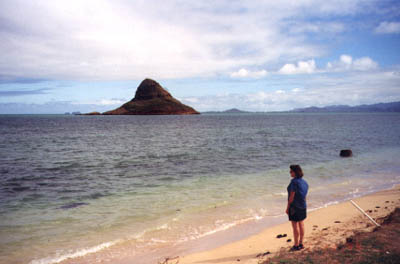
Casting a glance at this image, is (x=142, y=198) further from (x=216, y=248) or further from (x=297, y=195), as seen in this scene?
(x=297, y=195)

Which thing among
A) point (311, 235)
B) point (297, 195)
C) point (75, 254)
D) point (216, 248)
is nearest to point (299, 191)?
point (297, 195)

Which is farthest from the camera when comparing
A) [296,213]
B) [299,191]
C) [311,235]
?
[311,235]

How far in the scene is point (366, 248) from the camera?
669cm

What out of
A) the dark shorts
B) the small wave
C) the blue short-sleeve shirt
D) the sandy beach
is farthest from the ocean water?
the blue short-sleeve shirt

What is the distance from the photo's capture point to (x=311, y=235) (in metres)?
8.46

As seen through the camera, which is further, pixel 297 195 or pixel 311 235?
pixel 311 235

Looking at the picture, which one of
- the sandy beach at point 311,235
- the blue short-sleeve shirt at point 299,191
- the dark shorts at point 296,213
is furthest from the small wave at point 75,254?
the blue short-sleeve shirt at point 299,191

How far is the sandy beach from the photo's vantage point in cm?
750

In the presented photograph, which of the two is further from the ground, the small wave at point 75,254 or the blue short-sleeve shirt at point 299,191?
the blue short-sleeve shirt at point 299,191

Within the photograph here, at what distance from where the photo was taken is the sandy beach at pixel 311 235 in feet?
24.6

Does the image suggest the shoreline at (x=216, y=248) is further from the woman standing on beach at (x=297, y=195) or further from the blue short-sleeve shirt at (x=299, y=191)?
the blue short-sleeve shirt at (x=299, y=191)

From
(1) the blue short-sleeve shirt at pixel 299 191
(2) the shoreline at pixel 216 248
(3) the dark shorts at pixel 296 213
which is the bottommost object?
(2) the shoreline at pixel 216 248

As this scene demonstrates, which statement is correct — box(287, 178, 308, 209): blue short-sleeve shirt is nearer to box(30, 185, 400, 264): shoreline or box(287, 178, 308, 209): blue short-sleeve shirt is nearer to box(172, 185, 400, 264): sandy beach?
box(172, 185, 400, 264): sandy beach

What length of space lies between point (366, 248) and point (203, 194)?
8.72 metres
